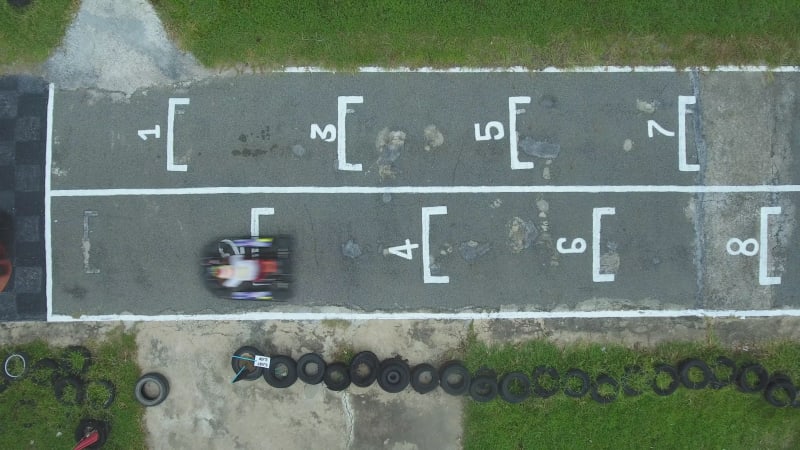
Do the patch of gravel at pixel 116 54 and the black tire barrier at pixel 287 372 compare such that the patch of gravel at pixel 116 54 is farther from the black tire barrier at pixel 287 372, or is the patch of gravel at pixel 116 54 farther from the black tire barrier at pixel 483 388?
the black tire barrier at pixel 483 388

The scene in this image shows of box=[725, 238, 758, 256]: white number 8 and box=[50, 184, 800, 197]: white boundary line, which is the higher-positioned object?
box=[50, 184, 800, 197]: white boundary line

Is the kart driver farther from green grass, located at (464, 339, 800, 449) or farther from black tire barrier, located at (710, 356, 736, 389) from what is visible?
black tire barrier, located at (710, 356, 736, 389)

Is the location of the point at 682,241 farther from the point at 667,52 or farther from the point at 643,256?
the point at 667,52

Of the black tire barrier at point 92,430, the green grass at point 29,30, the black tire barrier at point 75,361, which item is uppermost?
the green grass at point 29,30

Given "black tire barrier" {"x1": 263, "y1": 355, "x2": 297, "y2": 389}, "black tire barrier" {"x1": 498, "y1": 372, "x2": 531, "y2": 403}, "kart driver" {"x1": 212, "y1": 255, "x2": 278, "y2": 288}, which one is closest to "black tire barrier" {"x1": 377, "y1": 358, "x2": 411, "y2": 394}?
"black tire barrier" {"x1": 263, "y1": 355, "x2": 297, "y2": 389}

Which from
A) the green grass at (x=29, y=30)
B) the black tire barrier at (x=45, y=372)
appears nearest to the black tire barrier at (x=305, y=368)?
the black tire barrier at (x=45, y=372)

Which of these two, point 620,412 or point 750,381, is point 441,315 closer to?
point 620,412
